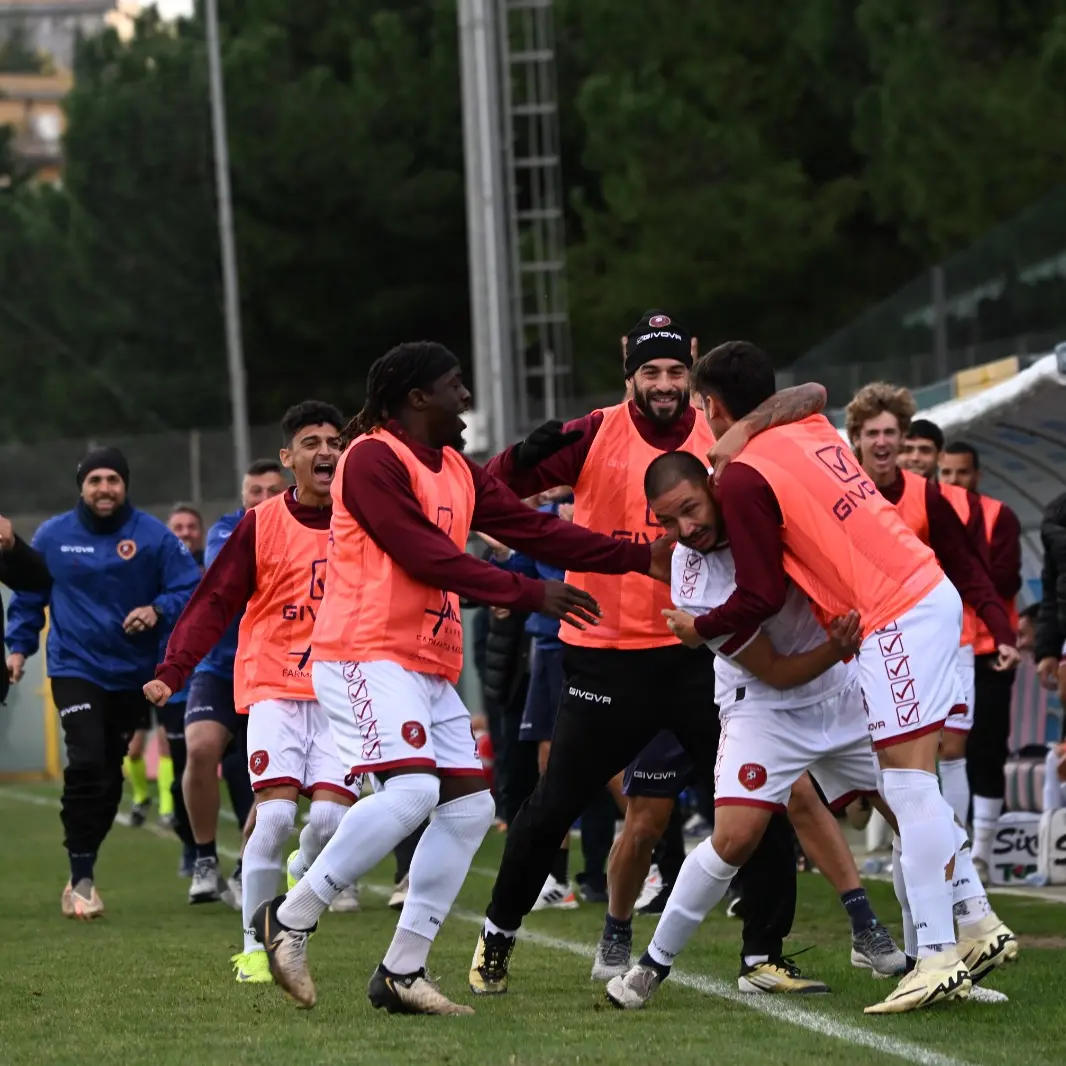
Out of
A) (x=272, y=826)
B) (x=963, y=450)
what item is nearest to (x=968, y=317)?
(x=963, y=450)

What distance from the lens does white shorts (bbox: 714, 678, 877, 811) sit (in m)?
7.16

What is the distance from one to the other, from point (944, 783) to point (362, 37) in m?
30.9

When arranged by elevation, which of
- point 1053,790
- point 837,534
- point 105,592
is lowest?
point 1053,790

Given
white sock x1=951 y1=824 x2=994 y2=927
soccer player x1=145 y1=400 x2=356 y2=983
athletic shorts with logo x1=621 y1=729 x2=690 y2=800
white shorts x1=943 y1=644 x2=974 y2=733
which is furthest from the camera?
white shorts x1=943 y1=644 x2=974 y2=733

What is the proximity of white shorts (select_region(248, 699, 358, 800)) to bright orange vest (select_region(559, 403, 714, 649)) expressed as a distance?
1220 mm

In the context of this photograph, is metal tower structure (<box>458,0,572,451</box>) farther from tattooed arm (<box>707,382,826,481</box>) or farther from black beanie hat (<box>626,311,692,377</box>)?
tattooed arm (<box>707,382,826,481</box>)

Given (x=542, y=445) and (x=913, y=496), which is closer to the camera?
(x=542, y=445)

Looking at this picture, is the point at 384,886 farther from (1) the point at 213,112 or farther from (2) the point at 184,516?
(1) the point at 213,112

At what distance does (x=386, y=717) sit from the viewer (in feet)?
23.2

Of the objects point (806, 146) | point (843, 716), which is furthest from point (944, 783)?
point (806, 146)

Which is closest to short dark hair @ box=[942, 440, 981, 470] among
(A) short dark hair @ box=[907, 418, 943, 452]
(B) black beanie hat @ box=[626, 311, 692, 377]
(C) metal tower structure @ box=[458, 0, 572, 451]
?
(A) short dark hair @ box=[907, 418, 943, 452]

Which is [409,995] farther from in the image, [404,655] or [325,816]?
[325,816]

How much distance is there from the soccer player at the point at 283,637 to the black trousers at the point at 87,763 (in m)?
2.63

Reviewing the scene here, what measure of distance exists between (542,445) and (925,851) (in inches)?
82.3
